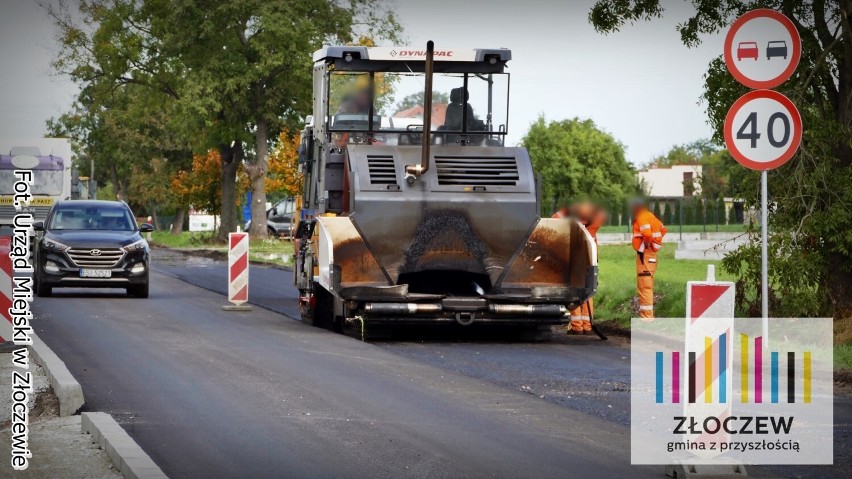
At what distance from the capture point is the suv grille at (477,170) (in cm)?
1869

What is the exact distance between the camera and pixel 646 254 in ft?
65.9

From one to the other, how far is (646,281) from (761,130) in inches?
247

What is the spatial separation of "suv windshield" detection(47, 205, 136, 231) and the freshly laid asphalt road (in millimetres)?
6983

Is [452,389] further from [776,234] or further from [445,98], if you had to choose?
[445,98]

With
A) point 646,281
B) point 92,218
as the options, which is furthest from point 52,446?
point 92,218

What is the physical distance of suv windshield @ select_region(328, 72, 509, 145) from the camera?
66.0 feet

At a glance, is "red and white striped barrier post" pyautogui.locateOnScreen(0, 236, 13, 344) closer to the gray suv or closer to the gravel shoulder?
the gravel shoulder

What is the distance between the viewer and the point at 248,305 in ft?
79.1

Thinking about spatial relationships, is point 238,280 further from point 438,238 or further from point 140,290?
point 438,238

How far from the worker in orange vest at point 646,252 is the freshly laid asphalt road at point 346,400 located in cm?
119

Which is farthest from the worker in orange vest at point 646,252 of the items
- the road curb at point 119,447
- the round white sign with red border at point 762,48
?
the road curb at point 119,447

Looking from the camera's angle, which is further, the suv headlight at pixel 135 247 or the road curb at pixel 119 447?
the suv headlight at pixel 135 247

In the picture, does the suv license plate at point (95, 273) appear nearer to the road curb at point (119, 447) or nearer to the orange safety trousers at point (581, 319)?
the orange safety trousers at point (581, 319)

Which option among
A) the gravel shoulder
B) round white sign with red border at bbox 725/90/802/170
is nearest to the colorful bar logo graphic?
round white sign with red border at bbox 725/90/802/170
